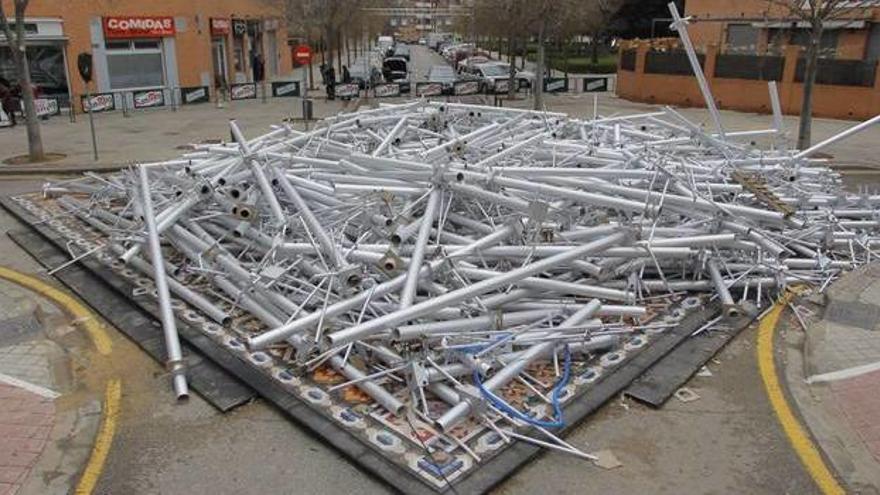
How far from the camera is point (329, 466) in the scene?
4.99 m

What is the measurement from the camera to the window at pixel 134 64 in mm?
28625

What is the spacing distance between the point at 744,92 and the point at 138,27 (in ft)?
74.6

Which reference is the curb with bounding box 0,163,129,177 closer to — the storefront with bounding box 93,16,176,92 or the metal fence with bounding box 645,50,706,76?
the storefront with bounding box 93,16,176,92

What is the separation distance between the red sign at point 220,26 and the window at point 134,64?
14.1 feet

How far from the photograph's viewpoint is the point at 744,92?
85.1 ft

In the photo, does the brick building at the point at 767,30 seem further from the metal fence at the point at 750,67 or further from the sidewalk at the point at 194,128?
the sidewalk at the point at 194,128

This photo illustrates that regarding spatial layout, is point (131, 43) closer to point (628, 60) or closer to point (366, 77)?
point (366, 77)

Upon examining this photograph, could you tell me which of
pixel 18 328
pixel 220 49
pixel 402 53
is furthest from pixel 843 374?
pixel 402 53

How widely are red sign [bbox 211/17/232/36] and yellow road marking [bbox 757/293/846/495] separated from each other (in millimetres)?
31964

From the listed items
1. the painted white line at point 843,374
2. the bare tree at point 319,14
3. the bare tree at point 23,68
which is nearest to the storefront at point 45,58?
the bare tree at point 23,68

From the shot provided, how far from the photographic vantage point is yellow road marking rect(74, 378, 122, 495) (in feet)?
15.8

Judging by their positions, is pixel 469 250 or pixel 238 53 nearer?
pixel 469 250

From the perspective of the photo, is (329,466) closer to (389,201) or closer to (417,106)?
(389,201)

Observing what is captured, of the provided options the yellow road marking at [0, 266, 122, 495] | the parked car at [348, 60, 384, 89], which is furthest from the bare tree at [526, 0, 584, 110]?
the yellow road marking at [0, 266, 122, 495]
